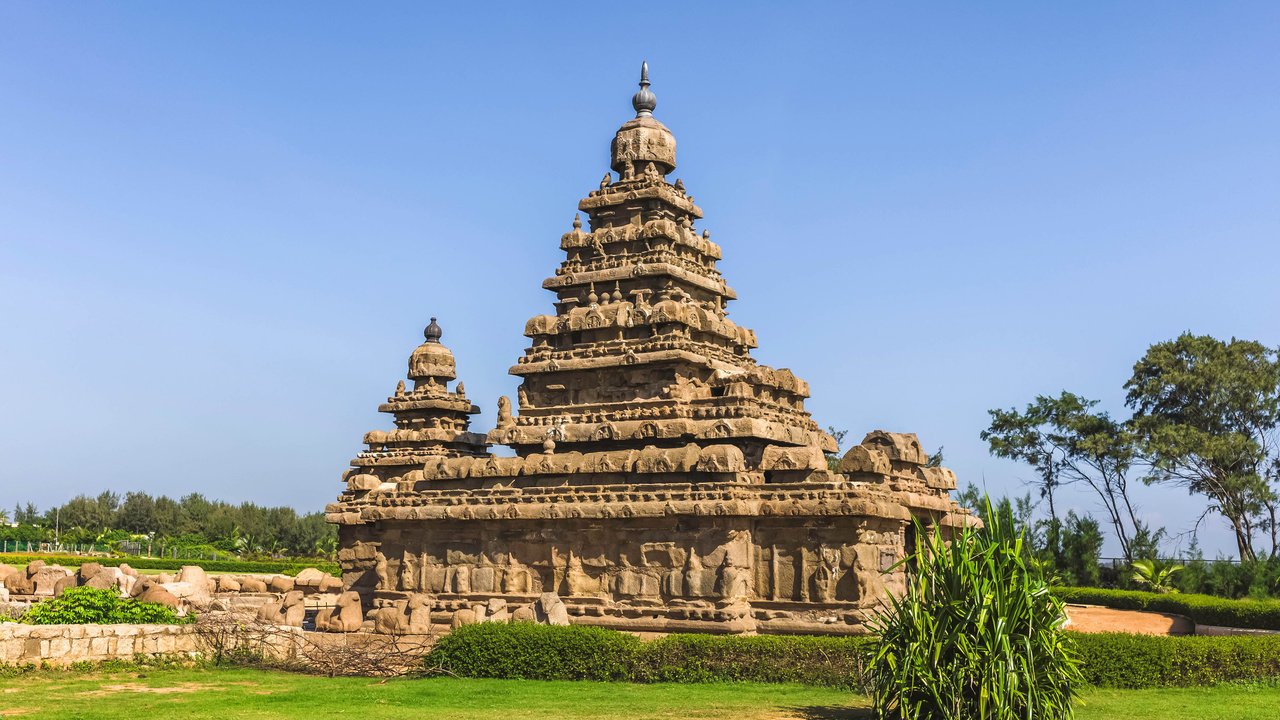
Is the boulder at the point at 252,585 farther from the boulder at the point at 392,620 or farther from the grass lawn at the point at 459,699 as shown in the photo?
the grass lawn at the point at 459,699

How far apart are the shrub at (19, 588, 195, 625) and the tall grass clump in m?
12.0

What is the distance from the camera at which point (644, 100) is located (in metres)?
28.4

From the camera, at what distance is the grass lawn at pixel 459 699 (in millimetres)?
14453

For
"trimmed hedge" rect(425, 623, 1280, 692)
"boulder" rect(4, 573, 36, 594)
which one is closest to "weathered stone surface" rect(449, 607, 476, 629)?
"trimmed hedge" rect(425, 623, 1280, 692)

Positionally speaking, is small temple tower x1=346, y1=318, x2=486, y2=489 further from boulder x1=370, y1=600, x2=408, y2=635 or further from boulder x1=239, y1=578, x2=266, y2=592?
boulder x1=370, y1=600, x2=408, y2=635

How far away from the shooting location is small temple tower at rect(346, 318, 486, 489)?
112 feet

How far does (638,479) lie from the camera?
22.8 m

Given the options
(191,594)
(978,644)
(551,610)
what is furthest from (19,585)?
(978,644)

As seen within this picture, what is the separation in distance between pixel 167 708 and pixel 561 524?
933 centimetres

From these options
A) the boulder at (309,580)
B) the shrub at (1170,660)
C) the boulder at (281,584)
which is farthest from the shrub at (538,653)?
the boulder at (309,580)

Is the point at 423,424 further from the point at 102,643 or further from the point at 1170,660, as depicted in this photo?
the point at 1170,660

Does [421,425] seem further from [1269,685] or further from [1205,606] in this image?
[1269,685]

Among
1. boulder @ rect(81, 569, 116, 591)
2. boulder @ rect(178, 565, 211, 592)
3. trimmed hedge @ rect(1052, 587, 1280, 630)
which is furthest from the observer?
boulder @ rect(178, 565, 211, 592)

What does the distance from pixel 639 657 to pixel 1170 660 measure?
23.2 feet
